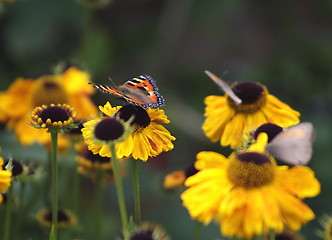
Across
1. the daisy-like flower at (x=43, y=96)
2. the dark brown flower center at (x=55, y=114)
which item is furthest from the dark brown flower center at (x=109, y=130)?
the daisy-like flower at (x=43, y=96)

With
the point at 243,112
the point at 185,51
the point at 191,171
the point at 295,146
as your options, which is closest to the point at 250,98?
the point at 243,112

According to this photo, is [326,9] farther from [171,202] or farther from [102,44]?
[171,202]

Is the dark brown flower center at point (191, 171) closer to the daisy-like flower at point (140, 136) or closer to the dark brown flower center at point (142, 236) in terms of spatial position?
the daisy-like flower at point (140, 136)

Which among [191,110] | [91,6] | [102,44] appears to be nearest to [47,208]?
[91,6]

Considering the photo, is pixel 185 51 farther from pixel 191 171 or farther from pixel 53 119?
pixel 53 119

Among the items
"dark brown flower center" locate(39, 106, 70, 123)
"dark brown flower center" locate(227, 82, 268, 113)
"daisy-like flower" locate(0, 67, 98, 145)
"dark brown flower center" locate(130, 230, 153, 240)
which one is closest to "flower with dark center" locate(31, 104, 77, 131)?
"dark brown flower center" locate(39, 106, 70, 123)
